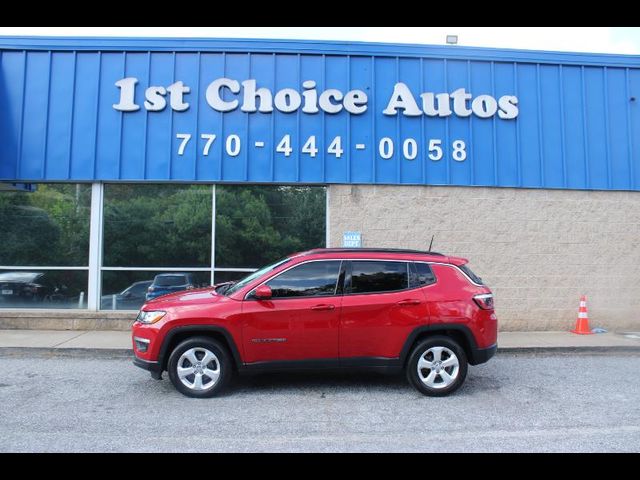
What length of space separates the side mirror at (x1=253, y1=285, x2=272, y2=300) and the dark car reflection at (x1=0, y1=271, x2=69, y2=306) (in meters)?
6.12

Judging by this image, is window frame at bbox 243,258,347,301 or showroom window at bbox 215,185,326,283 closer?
window frame at bbox 243,258,347,301

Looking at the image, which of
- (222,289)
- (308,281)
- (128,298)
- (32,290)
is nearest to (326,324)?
(308,281)

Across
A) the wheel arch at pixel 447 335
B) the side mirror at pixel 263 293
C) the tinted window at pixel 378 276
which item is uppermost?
the tinted window at pixel 378 276

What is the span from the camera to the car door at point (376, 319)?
5648 millimetres

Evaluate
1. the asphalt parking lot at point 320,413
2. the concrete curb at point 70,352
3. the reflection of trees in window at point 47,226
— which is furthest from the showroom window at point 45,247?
the asphalt parking lot at point 320,413

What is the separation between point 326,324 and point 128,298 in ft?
19.0

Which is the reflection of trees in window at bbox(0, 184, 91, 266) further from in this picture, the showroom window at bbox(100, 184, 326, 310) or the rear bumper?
the rear bumper

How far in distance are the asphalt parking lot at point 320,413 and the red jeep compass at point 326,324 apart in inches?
14.6

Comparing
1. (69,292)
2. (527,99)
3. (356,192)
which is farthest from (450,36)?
(69,292)

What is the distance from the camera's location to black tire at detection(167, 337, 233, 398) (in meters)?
5.57

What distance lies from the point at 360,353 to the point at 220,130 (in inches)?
238

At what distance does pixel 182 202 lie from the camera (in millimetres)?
9969

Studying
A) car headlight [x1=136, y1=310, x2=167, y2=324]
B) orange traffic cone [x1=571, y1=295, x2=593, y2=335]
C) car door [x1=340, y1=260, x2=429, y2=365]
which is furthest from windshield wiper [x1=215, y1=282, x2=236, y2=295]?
orange traffic cone [x1=571, y1=295, x2=593, y2=335]

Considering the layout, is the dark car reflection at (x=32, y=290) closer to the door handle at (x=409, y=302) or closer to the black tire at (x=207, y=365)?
the black tire at (x=207, y=365)
